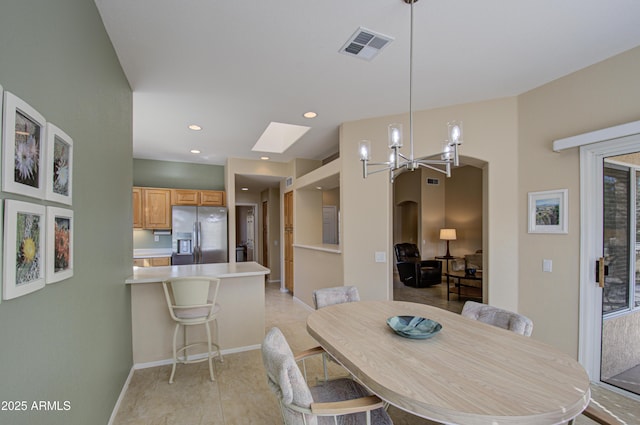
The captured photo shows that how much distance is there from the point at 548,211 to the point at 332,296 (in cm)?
231

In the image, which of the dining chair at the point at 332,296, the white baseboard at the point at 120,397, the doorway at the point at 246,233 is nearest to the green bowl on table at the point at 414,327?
the dining chair at the point at 332,296

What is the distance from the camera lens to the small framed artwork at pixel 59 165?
1.23m

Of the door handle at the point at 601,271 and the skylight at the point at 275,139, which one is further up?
the skylight at the point at 275,139

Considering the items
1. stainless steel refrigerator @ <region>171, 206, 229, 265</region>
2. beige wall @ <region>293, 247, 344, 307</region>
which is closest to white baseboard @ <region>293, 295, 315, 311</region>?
beige wall @ <region>293, 247, 344, 307</region>

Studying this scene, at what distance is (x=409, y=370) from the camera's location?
53.9 inches

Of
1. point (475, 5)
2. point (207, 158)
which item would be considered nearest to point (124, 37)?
point (475, 5)

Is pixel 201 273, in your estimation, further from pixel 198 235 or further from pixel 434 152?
pixel 434 152

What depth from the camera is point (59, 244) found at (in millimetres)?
1338

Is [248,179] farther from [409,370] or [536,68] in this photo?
[409,370]

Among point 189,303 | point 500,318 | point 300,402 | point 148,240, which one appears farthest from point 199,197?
point 500,318

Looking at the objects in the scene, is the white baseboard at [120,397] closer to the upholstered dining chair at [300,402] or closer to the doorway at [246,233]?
the upholstered dining chair at [300,402]

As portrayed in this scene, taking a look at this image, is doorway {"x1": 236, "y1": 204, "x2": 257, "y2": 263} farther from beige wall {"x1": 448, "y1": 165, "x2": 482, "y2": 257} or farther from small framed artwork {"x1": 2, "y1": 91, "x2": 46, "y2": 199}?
small framed artwork {"x1": 2, "y1": 91, "x2": 46, "y2": 199}

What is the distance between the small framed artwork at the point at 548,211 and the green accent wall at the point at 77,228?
12.4 ft

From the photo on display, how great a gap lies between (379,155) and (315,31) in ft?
6.04
